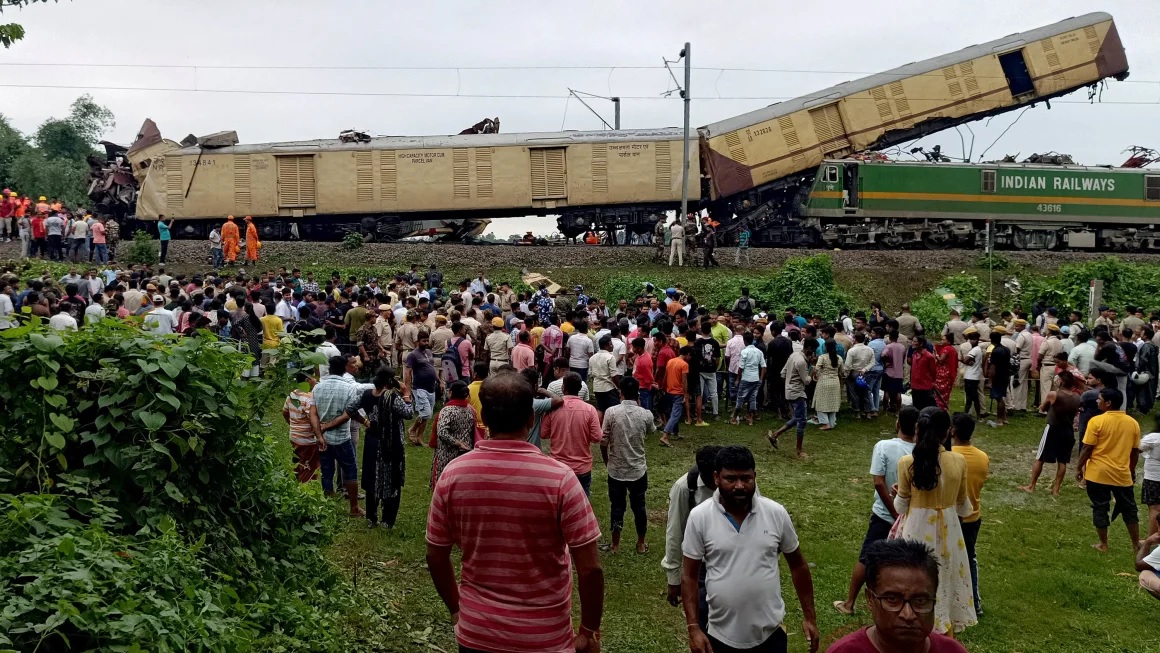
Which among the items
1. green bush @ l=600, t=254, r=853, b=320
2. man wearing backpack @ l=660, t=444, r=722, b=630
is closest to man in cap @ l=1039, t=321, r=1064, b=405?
green bush @ l=600, t=254, r=853, b=320

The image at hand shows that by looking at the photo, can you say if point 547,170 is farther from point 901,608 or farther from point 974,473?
point 901,608

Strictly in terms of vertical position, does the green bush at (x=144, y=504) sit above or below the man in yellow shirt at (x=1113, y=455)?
above

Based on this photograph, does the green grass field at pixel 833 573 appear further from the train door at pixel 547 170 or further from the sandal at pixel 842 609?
the train door at pixel 547 170

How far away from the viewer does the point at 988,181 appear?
1014 inches

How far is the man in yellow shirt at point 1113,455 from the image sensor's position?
7.42 meters

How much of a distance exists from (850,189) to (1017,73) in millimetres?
6152

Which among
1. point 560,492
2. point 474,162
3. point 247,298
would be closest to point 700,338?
point 247,298

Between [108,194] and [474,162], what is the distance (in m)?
10.7

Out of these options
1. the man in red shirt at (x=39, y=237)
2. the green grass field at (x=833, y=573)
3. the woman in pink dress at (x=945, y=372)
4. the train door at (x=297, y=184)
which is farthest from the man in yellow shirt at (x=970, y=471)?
the train door at (x=297, y=184)

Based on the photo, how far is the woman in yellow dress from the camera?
16.8 ft

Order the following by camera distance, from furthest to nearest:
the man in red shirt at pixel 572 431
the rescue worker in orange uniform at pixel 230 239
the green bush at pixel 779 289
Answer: the rescue worker in orange uniform at pixel 230 239
the green bush at pixel 779 289
the man in red shirt at pixel 572 431

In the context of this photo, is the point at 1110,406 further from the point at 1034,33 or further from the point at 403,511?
the point at 1034,33

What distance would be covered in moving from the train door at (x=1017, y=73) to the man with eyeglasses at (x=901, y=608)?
90.1ft

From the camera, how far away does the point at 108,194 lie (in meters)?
26.7
